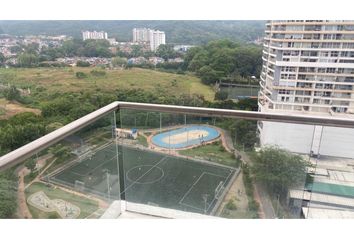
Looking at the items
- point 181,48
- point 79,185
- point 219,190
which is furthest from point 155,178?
point 181,48

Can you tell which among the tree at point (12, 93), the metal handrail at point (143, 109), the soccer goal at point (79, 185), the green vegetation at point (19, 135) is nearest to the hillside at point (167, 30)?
the tree at point (12, 93)

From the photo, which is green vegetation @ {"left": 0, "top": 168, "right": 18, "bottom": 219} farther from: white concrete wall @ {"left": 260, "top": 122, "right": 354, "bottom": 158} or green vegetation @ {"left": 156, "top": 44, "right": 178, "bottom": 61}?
green vegetation @ {"left": 156, "top": 44, "right": 178, "bottom": 61}

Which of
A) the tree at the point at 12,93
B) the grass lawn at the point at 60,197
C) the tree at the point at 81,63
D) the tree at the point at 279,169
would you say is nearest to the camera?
the grass lawn at the point at 60,197

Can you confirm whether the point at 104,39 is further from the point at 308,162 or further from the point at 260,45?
the point at 308,162

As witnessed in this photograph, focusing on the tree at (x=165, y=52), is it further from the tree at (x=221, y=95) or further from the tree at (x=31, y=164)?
the tree at (x=31, y=164)

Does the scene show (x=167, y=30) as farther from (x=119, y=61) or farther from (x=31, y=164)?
(x=31, y=164)

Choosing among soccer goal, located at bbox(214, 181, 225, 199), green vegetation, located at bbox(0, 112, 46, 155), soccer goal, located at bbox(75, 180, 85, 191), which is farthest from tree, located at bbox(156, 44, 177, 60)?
soccer goal, located at bbox(75, 180, 85, 191)
